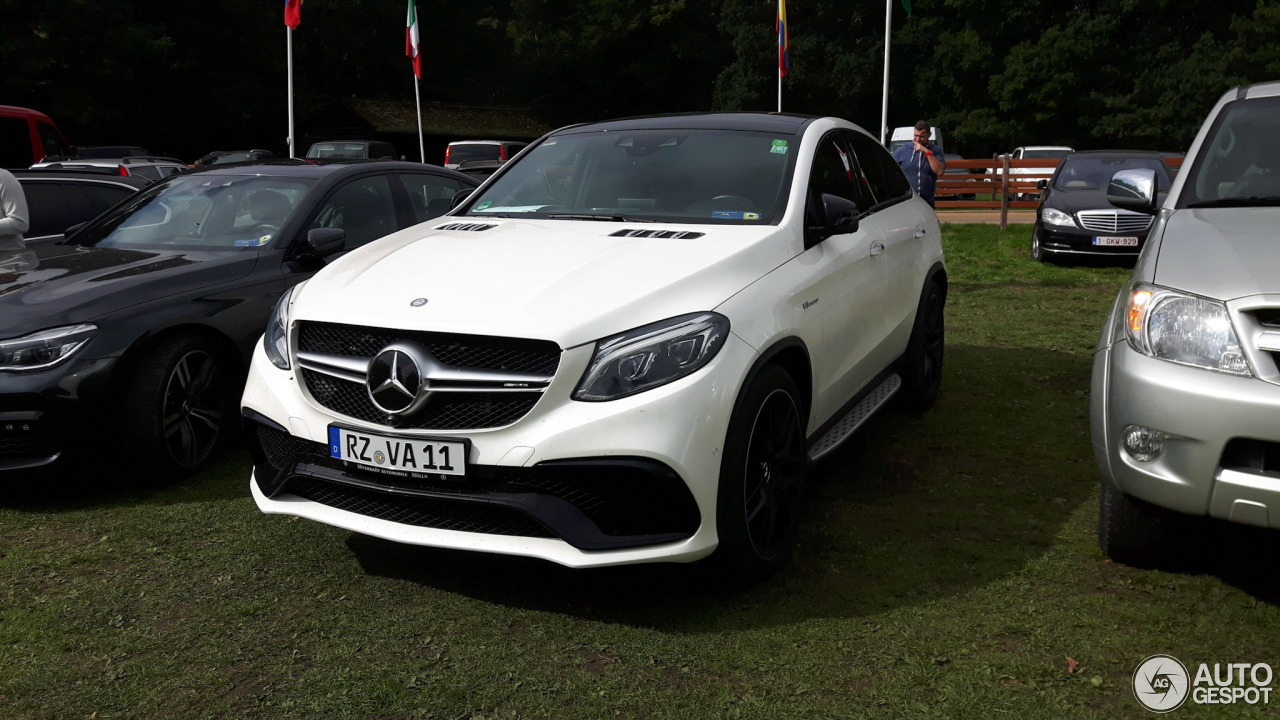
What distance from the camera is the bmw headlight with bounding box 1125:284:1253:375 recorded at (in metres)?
3.25

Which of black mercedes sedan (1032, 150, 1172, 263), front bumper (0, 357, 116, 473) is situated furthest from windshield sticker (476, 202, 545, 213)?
black mercedes sedan (1032, 150, 1172, 263)

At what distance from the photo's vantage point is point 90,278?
16.6 feet

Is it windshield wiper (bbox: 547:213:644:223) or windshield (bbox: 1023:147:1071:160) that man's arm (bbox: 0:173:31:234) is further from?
windshield (bbox: 1023:147:1071:160)

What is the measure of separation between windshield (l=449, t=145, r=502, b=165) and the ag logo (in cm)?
2720

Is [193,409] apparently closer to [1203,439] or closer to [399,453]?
[399,453]

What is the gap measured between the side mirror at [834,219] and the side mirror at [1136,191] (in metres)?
1.26

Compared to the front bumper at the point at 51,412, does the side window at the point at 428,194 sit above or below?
above

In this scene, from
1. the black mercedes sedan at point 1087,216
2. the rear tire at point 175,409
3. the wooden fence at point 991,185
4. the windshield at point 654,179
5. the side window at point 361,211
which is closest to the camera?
the windshield at point 654,179

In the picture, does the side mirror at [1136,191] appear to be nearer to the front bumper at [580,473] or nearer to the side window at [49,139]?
the front bumper at [580,473]

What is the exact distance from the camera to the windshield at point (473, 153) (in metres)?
29.2

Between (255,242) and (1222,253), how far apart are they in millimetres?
4592

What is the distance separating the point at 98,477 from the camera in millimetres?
5070

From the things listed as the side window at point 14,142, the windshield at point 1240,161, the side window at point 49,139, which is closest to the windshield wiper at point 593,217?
the windshield at point 1240,161

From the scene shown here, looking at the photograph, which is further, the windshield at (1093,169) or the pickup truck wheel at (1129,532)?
the windshield at (1093,169)
